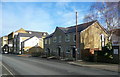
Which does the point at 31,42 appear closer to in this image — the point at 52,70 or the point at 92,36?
the point at 92,36

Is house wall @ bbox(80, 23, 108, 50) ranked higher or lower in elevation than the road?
higher

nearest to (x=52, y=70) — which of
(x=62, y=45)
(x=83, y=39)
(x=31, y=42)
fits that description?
(x=83, y=39)

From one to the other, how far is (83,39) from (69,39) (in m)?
4.49

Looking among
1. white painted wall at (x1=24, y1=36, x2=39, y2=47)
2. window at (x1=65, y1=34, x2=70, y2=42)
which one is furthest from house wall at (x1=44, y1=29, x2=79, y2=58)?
white painted wall at (x1=24, y1=36, x2=39, y2=47)

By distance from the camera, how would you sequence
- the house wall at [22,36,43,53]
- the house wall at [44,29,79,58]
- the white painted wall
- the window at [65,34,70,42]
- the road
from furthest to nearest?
→ the white painted wall < the house wall at [22,36,43,53] < the window at [65,34,70,42] < the house wall at [44,29,79,58] < the road

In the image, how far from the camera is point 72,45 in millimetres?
34031

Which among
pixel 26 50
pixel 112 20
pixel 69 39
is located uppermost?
pixel 112 20

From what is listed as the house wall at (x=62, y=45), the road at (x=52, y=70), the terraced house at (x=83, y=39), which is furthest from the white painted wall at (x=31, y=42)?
the road at (x=52, y=70)

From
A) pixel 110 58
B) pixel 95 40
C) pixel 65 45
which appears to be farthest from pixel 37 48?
pixel 110 58

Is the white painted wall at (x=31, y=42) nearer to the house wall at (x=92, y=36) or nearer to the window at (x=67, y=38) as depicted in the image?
the window at (x=67, y=38)

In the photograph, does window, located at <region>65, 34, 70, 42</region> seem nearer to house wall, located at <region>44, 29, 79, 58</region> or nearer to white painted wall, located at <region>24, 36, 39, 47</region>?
house wall, located at <region>44, 29, 79, 58</region>

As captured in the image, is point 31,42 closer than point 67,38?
No

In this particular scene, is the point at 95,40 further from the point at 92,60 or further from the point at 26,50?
the point at 26,50

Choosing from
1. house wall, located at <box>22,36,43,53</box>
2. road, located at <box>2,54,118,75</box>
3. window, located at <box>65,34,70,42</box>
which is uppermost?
window, located at <box>65,34,70,42</box>
